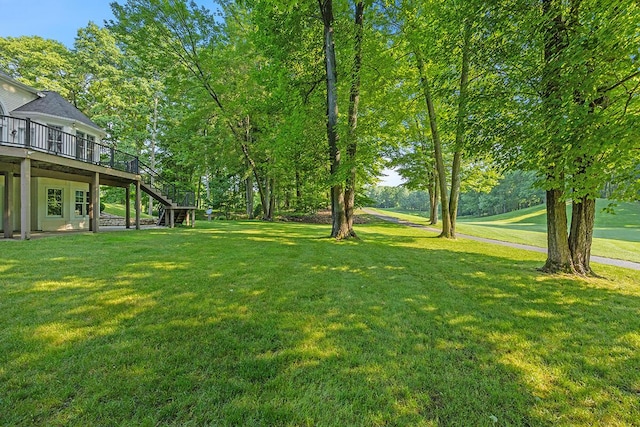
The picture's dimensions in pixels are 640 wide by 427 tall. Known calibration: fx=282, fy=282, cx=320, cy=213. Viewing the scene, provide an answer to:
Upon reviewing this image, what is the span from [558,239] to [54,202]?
2014 cm

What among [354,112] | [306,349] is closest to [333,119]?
[354,112]

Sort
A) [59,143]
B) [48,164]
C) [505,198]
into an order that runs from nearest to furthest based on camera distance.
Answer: [48,164] → [59,143] → [505,198]

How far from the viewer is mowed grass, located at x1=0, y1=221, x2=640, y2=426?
6.75 ft

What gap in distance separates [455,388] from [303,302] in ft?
7.66

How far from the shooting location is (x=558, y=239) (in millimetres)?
6930

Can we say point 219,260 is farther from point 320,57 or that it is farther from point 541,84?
point 320,57

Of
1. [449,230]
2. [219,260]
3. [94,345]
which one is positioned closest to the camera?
[94,345]

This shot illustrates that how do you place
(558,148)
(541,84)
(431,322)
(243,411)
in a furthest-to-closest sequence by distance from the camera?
1. (541,84)
2. (558,148)
3. (431,322)
4. (243,411)

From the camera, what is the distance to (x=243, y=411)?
6.59ft

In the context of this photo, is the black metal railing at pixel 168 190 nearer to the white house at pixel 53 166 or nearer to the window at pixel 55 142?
the white house at pixel 53 166

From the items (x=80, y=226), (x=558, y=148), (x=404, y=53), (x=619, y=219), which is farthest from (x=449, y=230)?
(x=619, y=219)

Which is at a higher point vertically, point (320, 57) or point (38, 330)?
point (320, 57)

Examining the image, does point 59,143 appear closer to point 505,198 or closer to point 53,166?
point 53,166

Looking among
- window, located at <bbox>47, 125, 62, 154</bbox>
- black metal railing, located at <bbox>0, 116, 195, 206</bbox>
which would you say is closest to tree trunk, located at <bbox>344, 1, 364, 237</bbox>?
black metal railing, located at <bbox>0, 116, 195, 206</bbox>
